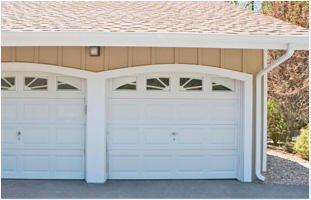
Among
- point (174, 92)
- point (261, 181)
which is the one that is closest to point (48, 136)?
point (174, 92)

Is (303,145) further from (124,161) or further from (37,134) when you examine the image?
(37,134)

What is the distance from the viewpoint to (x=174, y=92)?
813 centimetres

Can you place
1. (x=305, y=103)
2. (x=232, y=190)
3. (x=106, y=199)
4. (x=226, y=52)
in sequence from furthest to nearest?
(x=305, y=103) → (x=226, y=52) → (x=232, y=190) → (x=106, y=199)

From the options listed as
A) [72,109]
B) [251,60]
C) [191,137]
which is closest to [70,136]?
[72,109]

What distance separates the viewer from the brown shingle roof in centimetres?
721

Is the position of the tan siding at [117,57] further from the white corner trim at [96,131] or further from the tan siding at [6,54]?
the tan siding at [6,54]

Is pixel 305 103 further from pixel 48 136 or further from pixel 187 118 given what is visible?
pixel 48 136

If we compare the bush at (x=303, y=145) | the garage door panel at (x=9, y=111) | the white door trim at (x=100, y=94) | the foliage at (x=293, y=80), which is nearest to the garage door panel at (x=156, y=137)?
the white door trim at (x=100, y=94)

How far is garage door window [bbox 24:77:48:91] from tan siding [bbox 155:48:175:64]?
7.24 ft

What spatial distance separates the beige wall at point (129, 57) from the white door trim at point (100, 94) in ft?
0.34

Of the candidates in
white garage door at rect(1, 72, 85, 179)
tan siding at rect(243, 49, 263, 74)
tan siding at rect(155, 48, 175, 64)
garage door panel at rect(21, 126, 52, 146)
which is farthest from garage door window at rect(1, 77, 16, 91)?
tan siding at rect(243, 49, 263, 74)

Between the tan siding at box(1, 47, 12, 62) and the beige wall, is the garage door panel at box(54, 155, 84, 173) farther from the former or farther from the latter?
the tan siding at box(1, 47, 12, 62)

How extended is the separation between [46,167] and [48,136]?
620 mm

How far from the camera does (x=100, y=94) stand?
7844 mm
